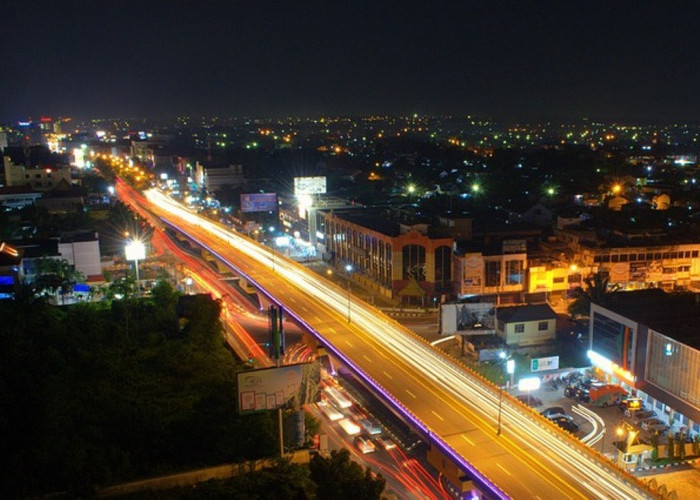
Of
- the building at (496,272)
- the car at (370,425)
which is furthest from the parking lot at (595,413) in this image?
the building at (496,272)

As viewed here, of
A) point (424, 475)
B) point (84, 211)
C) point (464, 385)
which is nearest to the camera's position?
point (424, 475)

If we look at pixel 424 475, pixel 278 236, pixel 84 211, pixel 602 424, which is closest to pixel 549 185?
pixel 278 236

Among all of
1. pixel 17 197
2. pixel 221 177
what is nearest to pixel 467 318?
pixel 17 197

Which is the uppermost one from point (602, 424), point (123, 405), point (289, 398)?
point (289, 398)

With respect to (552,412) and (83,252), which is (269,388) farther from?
(83,252)

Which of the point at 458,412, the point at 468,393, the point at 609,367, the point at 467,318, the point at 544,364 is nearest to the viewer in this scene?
the point at 458,412

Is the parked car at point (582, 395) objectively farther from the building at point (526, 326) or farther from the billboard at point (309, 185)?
the billboard at point (309, 185)

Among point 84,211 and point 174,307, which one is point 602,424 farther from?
point 84,211
